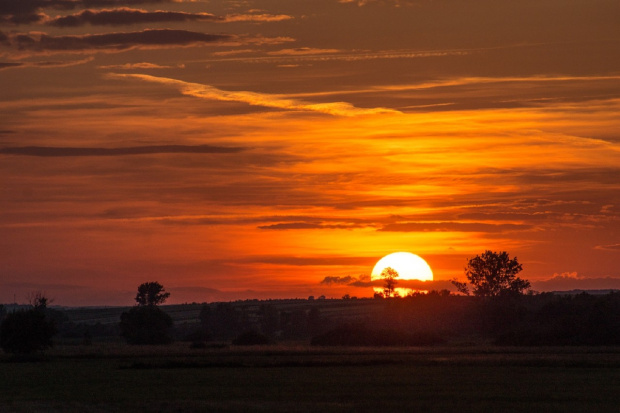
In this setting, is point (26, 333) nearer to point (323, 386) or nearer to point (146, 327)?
point (146, 327)

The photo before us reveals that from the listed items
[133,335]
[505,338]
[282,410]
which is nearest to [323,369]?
[282,410]

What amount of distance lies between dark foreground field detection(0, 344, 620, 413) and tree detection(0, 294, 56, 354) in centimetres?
2958

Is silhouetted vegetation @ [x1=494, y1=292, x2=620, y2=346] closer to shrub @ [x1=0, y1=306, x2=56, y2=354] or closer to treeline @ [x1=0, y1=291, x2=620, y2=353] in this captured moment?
treeline @ [x1=0, y1=291, x2=620, y2=353]

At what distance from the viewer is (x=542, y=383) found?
2331 inches

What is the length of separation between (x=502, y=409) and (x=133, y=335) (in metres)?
127

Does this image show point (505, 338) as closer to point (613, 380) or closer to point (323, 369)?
point (323, 369)

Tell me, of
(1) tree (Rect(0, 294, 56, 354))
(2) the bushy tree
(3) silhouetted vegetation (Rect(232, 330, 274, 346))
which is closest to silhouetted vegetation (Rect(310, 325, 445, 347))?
(3) silhouetted vegetation (Rect(232, 330, 274, 346))

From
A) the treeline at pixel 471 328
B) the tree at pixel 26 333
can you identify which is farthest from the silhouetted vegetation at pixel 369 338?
the tree at pixel 26 333

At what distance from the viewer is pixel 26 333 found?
4624 inches

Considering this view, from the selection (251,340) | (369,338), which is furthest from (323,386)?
(251,340)

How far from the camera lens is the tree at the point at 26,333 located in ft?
385

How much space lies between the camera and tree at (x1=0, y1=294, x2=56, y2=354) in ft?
385

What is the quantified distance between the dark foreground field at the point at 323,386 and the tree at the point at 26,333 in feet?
97.0

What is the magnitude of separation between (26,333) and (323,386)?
69572mm
